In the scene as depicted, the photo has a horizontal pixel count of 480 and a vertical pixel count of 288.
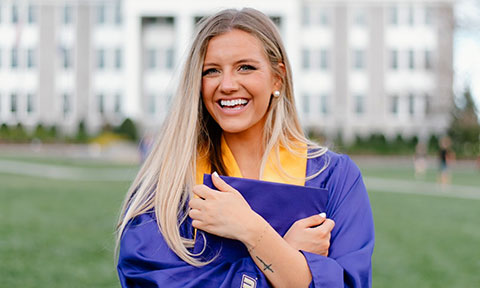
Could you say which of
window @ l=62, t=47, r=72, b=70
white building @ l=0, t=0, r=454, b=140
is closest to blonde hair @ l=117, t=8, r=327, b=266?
white building @ l=0, t=0, r=454, b=140

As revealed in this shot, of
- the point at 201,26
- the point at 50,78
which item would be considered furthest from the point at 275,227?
the point at 50,78

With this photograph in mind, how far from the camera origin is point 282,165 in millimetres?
1841

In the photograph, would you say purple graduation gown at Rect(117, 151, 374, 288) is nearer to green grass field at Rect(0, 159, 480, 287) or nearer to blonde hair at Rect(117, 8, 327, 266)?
blonde hair at Rect(117, 8, 327, 266)

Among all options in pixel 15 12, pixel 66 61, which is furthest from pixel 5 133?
pixel 15 12

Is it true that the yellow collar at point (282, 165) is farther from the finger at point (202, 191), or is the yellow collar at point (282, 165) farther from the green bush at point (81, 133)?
the green bush at point (81, 133)

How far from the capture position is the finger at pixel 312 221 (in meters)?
1.65

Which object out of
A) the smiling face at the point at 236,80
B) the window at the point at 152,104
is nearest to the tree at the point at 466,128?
the window at the point at 152,104

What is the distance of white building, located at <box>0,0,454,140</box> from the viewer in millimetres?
44906

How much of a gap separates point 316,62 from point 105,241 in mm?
40259

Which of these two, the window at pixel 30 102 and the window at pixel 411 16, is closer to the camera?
the window at pixel 411 16

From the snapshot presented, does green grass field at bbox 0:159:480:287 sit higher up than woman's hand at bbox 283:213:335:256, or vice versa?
woman's hand at bbox 283:213:335:256

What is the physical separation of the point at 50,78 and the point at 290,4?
71.4 ft

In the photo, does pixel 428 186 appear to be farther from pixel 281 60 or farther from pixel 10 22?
pixel 10 22

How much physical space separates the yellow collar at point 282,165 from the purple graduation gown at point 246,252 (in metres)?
0.14
